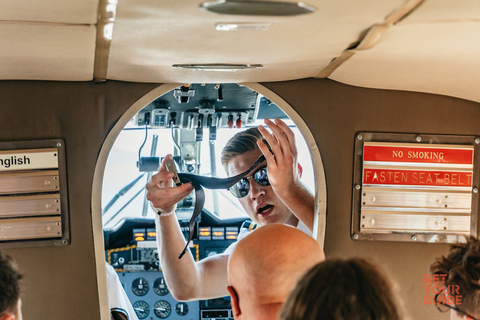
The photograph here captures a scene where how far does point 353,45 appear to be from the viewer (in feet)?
7.22

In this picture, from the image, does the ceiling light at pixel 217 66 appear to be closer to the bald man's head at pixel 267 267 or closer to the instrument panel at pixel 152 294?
the bald man's head at pixel 267 267

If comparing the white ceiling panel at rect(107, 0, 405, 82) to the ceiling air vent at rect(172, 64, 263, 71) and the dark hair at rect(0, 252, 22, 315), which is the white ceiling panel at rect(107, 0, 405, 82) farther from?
the dark hair at rect(0, 252, 22, 315)

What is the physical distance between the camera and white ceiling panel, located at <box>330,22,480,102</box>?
1.88m

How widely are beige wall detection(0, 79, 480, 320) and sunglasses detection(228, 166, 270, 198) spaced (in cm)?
81

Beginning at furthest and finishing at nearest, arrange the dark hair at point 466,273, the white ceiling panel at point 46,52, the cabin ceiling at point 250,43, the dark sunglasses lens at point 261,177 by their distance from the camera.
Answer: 1. the dark sunglasses lens at point 261,177
2. the dark hair at point 466,273
3. the white ceiling panel at point 46,52
4. the cabin ceiling at point 250,43

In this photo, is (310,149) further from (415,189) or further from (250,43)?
(250,43)

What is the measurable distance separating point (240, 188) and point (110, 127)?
1.20 meters

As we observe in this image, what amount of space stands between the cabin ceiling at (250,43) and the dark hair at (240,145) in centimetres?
130

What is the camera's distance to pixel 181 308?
7059 mm

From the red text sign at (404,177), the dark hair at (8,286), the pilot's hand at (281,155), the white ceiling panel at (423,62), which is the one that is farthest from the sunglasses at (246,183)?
the dark hair at (8,286)

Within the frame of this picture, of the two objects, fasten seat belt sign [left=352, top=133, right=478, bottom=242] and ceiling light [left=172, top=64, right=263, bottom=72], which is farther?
fasten seat belt sign [left=352, top=133, right=478, bottom=242]

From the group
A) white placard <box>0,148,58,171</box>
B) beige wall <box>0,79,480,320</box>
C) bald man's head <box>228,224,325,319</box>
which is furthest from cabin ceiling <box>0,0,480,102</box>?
bald man's head <box>228,224,325,319</box>

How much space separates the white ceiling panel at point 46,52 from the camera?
1911 millimetres

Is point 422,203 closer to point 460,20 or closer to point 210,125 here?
point 460,20
